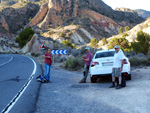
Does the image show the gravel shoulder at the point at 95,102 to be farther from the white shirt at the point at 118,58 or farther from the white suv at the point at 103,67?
the white suv at the point at 103,67

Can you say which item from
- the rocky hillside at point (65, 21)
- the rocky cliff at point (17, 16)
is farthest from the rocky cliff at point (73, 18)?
the rocky cliff at point (17, 16)

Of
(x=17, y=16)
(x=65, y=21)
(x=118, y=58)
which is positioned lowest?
(x=118, y=58)

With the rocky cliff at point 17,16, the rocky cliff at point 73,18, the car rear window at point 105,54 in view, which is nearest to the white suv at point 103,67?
the car rear window at point 105,54

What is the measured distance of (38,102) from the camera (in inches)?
242

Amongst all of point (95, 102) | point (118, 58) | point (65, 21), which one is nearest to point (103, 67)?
point (118, 58)

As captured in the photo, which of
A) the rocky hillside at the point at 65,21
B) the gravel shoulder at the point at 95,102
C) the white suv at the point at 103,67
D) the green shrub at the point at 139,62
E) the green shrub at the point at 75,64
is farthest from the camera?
the rocky hillside at the point at 65,21

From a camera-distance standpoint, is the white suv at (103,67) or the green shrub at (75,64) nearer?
the white suv at (103,67)

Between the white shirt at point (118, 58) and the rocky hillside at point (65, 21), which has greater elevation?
the rocky hillside at point (65, 21)

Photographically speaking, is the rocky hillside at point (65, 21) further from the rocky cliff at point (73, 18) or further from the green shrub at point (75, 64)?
the green shrub at point (75, 64)

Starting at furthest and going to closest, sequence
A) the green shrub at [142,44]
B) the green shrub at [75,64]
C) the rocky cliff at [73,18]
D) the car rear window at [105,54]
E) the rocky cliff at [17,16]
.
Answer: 1. the rocky cliff at [17,16]
2. the rocky cliff at [73,18]
3. the green shrub at [142,44]
4. the green shrub at [75,64]
5. the car rear window at [105,54]

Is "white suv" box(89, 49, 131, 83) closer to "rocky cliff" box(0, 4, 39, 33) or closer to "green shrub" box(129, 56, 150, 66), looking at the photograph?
"green shrub" box(129, 56, 150, 66)

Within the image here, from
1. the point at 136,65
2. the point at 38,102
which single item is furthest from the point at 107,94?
the point at 136,65

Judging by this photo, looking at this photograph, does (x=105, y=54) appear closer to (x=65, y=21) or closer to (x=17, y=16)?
(x=65, y=21)

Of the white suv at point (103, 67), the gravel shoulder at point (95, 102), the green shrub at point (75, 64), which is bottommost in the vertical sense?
the green shrub at point (75, 64)
